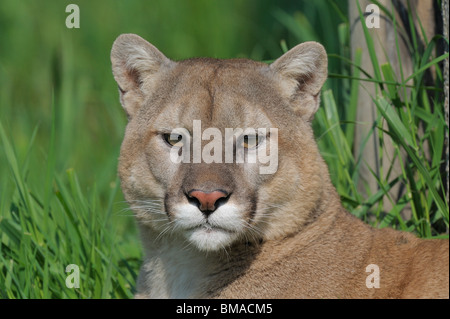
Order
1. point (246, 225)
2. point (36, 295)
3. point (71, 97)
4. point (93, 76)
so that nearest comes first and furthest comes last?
point (246, 225), point (36, 295), point (71, 97), point (93, 76)

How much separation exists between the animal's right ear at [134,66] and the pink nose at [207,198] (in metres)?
1.00

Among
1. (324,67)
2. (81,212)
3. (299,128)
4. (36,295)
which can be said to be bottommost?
(36,295)

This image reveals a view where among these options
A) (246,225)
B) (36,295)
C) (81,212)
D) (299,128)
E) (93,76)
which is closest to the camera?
(246,225)

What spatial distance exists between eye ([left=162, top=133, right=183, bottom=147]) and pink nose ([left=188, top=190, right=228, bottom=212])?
0.43m

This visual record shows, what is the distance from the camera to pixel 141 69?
4.60 metres

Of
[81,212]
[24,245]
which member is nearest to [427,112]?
[81,212]

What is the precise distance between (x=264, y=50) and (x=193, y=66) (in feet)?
12.9

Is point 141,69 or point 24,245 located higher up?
point 141,69

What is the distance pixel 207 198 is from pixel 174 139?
1.77ft

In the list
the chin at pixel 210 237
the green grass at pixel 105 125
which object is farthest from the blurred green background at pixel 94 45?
the chin at pixel 210 237

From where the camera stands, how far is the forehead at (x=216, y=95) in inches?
162

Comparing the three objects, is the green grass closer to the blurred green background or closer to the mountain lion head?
the blurred green background

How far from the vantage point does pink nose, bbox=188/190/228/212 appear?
3783mm
